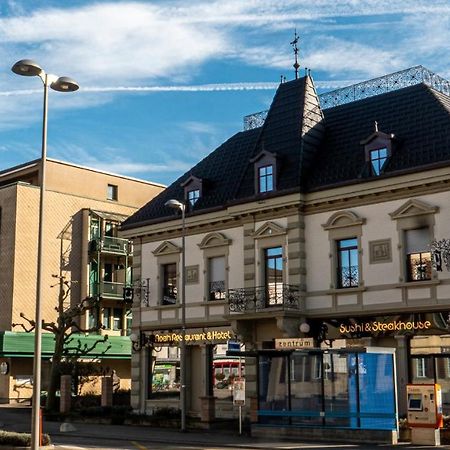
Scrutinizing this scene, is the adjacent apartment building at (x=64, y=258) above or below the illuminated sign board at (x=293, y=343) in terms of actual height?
above

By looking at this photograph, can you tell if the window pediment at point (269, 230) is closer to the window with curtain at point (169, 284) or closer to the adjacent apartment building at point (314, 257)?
the adjacent apartment building at point (314, 257)

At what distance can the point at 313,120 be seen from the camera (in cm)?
3406

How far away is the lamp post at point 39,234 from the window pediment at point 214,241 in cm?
1708

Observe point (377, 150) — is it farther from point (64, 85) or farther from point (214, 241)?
point (64, 85)

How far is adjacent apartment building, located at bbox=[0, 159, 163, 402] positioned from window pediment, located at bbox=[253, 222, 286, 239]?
18607 mm

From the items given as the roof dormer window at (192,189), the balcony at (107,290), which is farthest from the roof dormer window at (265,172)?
the balcony at (107,290)

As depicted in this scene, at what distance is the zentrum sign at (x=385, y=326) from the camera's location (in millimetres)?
27641

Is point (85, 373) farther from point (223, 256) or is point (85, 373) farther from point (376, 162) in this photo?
point (376, 162)

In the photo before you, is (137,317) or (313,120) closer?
(313,120)

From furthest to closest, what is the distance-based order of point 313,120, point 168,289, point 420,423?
point 168,289 → point 313,120 → point 420,423

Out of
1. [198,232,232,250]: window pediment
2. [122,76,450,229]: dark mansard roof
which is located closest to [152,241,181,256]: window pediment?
[122,76,450,229]: dark mansard roof

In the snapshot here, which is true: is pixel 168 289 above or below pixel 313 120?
below

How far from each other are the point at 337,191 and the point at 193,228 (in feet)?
26.7

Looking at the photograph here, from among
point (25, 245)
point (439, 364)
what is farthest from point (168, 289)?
point (25, 245)
